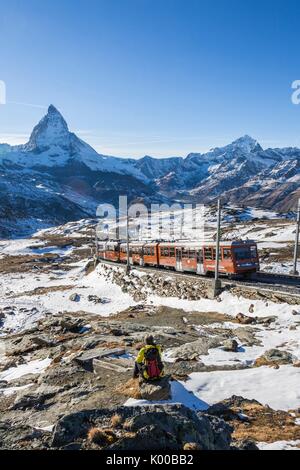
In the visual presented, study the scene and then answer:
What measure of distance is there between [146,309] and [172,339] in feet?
45.1

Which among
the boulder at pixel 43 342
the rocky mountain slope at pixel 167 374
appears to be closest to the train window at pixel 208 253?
the rocky mountain slope at pixel 167 374

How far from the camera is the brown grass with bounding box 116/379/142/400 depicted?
12.5 m

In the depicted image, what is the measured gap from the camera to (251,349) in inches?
757

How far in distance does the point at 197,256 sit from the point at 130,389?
24238 mm

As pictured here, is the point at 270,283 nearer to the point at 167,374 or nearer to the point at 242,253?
the point at 242,253

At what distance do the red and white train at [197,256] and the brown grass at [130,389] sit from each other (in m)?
20.0

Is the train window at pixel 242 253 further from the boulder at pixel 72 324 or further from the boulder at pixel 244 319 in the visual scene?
the boulder at pixel 72 324

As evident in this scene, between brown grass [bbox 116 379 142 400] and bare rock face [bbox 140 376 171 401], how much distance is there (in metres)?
0.30

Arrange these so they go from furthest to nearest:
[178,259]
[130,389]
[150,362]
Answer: [178,259], [130,389], [150,362]

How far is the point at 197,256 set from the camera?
36656 millimetres

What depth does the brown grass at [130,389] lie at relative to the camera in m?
12.5

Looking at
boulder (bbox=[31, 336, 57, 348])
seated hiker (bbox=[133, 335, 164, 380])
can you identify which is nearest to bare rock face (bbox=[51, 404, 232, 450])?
seated hiker (bbox=[133, 335, 164, 380])

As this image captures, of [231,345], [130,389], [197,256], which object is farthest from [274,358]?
[197,256]
